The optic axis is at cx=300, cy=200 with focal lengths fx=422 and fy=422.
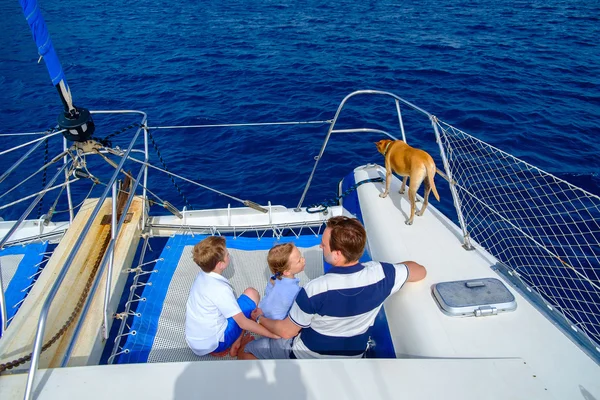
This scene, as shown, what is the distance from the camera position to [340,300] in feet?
7.11

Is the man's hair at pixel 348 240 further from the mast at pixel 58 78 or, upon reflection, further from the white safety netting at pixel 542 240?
the mast at pixel 58 78

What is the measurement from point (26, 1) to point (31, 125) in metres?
8.04

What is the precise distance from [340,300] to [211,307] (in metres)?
0.88

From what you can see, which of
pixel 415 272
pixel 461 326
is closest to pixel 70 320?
pixel 415 272

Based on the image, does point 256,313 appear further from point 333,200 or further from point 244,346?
point 333,200

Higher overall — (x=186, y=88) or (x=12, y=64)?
(x=12, y=64)

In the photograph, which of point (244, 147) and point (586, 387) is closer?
point (586, 387)

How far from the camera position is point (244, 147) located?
26.1 feet

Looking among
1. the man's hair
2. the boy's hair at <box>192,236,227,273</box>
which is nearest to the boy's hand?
the boy's hair at <box>192,236,227,273</box>

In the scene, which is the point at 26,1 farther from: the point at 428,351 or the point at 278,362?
the point at 428,351

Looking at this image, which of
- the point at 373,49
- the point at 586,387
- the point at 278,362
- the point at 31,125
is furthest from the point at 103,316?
the point at 373,49

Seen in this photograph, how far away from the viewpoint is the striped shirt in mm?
2170

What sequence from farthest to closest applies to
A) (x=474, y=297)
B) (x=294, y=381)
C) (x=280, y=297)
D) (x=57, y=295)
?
(x=57, y=295) → (x=280, y=297) → (x=474, y=297) → (x=294, y=381)

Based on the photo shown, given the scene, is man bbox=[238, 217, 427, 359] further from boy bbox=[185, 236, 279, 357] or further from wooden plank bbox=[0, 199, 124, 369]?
wooden plank bbox=[0, 199, 124, 369]
